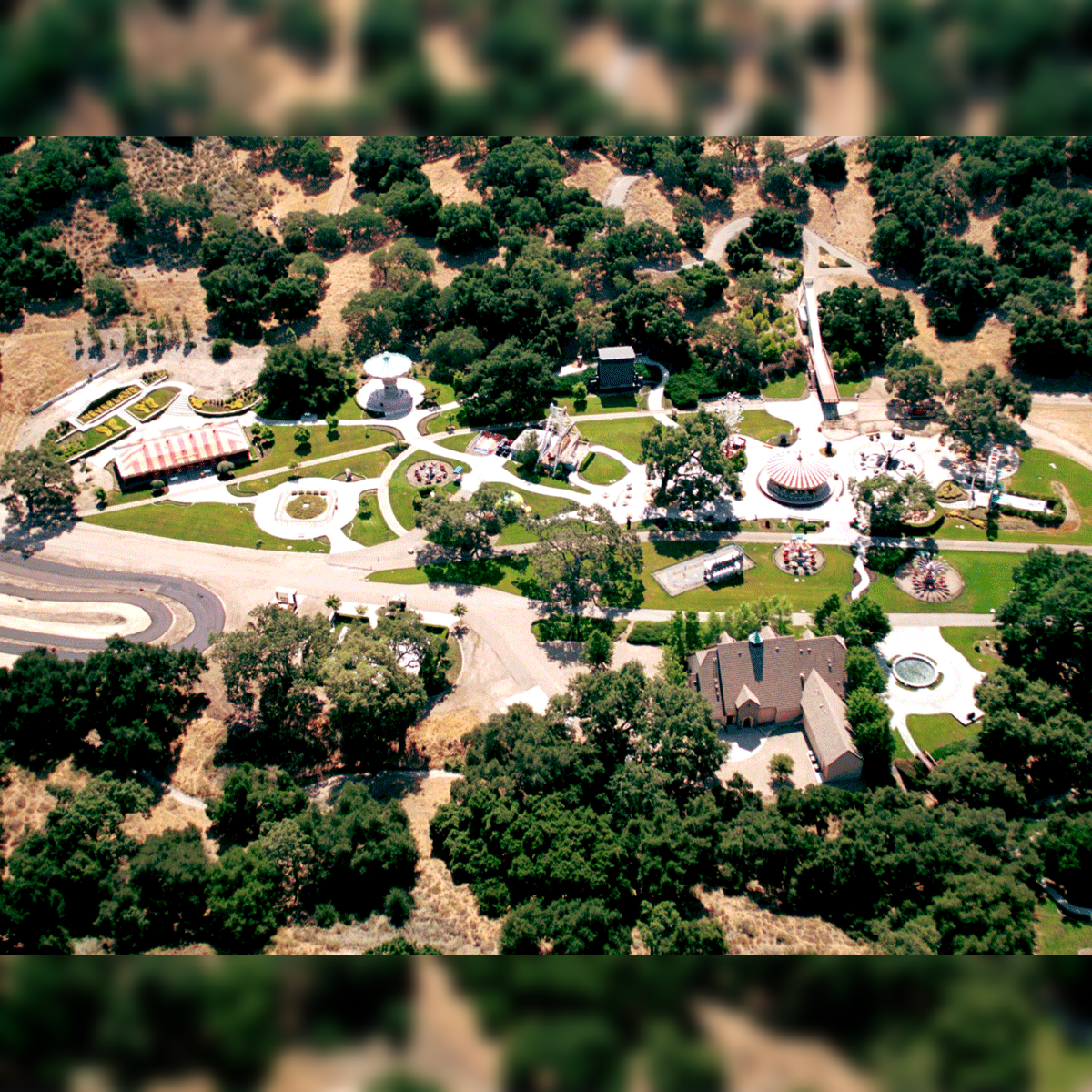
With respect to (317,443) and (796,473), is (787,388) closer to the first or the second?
(796,473)

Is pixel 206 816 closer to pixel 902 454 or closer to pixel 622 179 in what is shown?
pixel 902 454

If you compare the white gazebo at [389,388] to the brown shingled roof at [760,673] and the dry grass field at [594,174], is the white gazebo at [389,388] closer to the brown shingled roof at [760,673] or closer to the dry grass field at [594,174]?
the dry grass field at [594,174]

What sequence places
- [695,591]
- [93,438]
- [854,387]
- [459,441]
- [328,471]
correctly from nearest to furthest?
[695,591], [328,471], [93,438], [459,441], [854,387]

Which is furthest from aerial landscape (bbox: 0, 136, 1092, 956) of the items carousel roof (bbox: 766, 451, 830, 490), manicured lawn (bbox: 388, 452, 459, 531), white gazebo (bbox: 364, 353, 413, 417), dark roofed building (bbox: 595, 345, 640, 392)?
dark roofed building (bbox: 595, 345, 640, 392)

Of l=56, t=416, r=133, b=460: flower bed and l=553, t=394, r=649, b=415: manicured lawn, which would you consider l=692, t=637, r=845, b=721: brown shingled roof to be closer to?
l=553, t=394, r=649, b=415: manicured lawn

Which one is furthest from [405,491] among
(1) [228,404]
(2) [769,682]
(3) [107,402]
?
(2) [769,682]

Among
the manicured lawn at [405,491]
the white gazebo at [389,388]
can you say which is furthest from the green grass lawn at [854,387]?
the white gazebo at [389,388]
